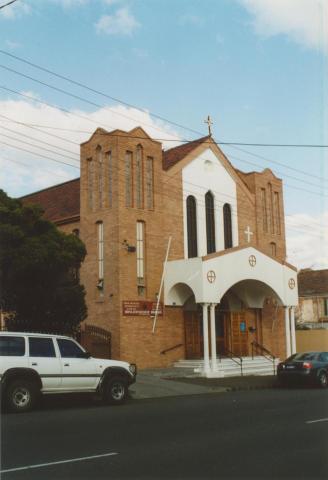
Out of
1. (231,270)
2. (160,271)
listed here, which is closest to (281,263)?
(231,270)

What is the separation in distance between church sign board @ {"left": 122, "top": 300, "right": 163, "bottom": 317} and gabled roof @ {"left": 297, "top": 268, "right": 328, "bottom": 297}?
34.3 m

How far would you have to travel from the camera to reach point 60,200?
110ft

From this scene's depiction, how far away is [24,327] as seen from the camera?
64.2ft

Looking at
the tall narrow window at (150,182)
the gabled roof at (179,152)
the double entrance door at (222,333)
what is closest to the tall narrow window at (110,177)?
the tall narrow window at (150,182)

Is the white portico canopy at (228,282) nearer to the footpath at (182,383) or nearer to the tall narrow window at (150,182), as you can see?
the footpath at (182,383)

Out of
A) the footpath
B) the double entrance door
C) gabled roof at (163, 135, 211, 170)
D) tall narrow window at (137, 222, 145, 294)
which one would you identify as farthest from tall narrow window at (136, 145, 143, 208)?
the footpath

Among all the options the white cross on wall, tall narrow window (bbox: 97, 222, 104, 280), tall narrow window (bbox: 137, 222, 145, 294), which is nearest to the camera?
tall narrow window (bbox: 137, 222, 145, 294)

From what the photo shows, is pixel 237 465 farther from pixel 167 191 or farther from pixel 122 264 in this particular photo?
pixel 167 191

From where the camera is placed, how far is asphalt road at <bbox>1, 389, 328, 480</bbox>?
7660 millimetres

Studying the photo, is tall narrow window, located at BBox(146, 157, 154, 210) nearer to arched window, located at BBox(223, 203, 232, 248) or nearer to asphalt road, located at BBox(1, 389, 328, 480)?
arched window, located at BBox(223, 203, 232, 248)

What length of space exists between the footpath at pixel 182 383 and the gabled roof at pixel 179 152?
9.87m

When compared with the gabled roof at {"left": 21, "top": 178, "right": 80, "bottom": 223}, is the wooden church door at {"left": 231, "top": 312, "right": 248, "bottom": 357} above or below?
below

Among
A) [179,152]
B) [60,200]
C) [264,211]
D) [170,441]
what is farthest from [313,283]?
[170,441]

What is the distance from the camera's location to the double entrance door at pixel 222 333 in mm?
28266
